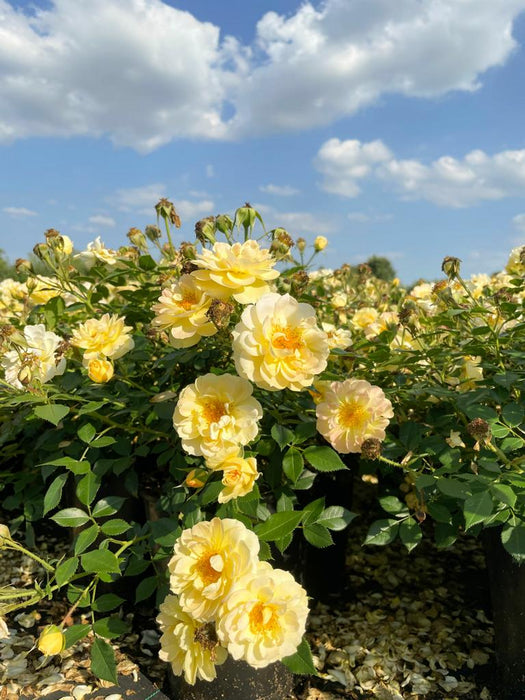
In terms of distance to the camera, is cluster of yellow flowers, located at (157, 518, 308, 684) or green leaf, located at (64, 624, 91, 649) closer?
cluster of yellow flowers, located at (157, 518, 308, 684)

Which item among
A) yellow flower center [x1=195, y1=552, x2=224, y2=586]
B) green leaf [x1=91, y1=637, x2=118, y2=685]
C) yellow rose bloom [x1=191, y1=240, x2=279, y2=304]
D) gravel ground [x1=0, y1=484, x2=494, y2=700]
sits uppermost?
yellow rose bloom [x1=191, y1=240, x2=279, y2=304]

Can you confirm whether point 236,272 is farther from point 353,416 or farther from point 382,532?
point 382,532

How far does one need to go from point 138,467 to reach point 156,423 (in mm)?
371

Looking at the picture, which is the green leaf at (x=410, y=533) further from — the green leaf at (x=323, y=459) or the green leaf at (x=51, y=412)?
the green leaf at (x=51, y=412)

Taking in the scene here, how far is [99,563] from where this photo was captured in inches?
47.9

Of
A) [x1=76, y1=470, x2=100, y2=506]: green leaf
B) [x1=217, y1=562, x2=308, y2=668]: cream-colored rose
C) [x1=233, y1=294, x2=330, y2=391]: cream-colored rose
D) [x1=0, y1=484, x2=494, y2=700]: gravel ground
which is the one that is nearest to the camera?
[x1=217, y1=562, x2=308, y2=668]: cream-colored rose

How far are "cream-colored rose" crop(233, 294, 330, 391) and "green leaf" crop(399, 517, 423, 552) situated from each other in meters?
0.54

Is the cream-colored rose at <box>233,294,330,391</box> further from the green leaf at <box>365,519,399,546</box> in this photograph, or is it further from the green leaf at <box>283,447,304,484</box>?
the green leaf at <box>365,519,399,546</box>

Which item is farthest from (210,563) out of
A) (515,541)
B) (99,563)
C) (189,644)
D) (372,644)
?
(372,644)

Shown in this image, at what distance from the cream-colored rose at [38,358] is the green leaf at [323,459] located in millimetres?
632

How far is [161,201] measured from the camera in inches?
61.7

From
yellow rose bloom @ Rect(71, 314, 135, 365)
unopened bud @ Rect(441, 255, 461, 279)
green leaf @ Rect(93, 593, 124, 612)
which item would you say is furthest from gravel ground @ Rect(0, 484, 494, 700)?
unopened bud @ Rect(441, 255, 461, 279)

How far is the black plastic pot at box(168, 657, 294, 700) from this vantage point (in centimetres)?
150

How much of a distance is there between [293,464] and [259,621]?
1.30 feet
